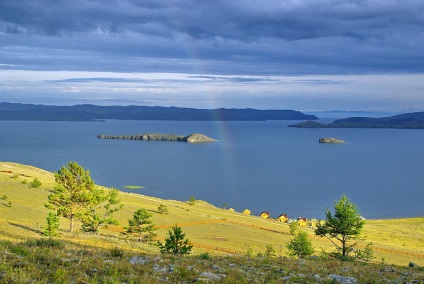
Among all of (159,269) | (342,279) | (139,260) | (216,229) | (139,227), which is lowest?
(216,229)

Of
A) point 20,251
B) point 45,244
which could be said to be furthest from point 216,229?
point 20,251

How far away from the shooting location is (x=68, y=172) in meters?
47.4

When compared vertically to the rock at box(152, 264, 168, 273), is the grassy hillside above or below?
below

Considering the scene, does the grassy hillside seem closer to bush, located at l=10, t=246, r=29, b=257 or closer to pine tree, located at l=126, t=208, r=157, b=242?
pine tree, located at l=126, t=208, r=157, b=242

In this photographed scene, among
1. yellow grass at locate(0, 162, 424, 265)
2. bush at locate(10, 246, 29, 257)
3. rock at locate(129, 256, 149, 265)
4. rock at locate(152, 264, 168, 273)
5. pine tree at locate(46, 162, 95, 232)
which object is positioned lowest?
yellow grass at locate(0, 162, 424, 265)

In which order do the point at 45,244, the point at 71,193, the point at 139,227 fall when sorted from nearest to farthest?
the point at 45,244
the point at 71,193
the point at 139,227

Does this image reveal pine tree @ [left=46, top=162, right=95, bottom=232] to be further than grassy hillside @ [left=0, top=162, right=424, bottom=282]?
No

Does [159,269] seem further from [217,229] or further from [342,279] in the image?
[217,229]

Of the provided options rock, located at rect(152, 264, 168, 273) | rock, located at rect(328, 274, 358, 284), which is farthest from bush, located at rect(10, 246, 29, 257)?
rock, located at rect(328, 274, 358, 284)

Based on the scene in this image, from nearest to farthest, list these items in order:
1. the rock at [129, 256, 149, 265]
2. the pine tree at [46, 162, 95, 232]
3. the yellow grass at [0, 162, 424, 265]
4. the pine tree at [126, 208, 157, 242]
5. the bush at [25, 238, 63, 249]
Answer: the rock at [129, 256, 149, 265] → the bush at [25, 238, 63, 249] → the pine tree at [46, 162, 95, 232] → the pine tree at [126, 208, 157, 242] → the yellow grass at [0, 162, 424, 265]

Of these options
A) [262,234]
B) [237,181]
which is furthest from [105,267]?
[237,181]

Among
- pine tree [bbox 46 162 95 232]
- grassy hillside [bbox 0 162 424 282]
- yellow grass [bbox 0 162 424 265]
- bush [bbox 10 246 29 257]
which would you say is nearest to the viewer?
bush [bbox 10 246 29 257]

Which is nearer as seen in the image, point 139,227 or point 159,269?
point 159,269

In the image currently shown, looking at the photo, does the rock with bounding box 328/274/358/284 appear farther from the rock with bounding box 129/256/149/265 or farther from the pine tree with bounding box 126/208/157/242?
the pine tree with bounding box 126/208/157/242
